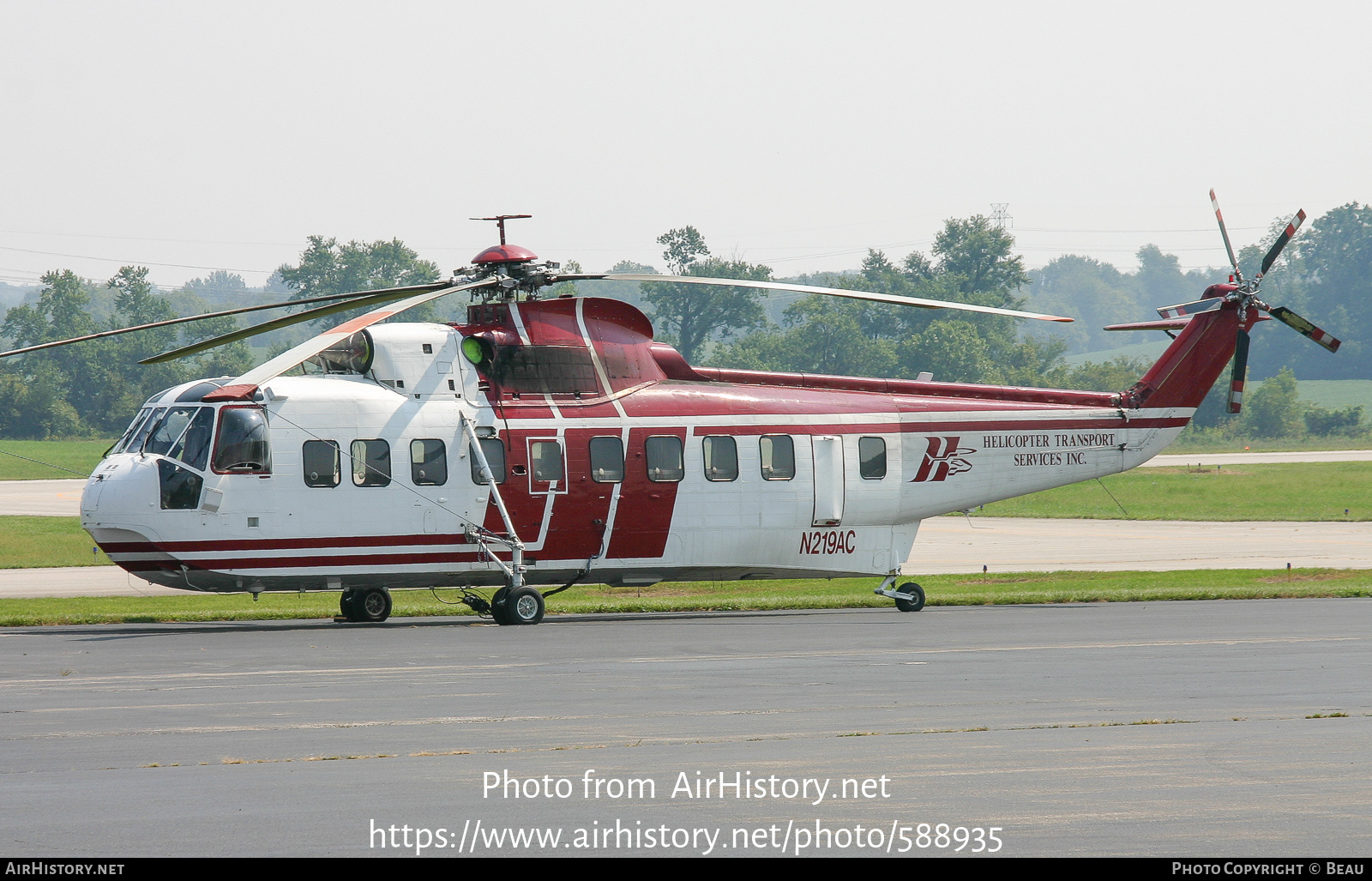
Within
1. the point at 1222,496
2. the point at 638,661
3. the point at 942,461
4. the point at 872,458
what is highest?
the point at 872,458

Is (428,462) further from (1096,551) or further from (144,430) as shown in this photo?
(1096,551)

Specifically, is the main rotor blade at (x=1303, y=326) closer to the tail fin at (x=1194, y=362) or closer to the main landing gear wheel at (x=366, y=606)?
the tail fin at (x=1194, y=362)

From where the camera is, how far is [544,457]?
22172mm

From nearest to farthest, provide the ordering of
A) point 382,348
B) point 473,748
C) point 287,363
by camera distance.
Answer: point 473,748
point 287,363
point 382,348

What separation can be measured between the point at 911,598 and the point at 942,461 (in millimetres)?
2450

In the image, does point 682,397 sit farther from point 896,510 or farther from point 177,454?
point 177,454

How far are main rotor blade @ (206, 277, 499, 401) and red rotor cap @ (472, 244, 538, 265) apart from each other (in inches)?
17.5

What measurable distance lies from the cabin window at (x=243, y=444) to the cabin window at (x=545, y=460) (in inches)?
156

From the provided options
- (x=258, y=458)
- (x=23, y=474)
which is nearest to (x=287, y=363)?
(x=258, y=458)

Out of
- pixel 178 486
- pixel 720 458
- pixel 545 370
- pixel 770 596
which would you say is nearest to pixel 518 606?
pixel 545 370

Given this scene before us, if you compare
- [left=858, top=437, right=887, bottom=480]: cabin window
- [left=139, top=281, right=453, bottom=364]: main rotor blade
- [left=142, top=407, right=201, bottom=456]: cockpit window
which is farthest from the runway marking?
[left=858, top=437, right=887, bottom=480]: cabin window
